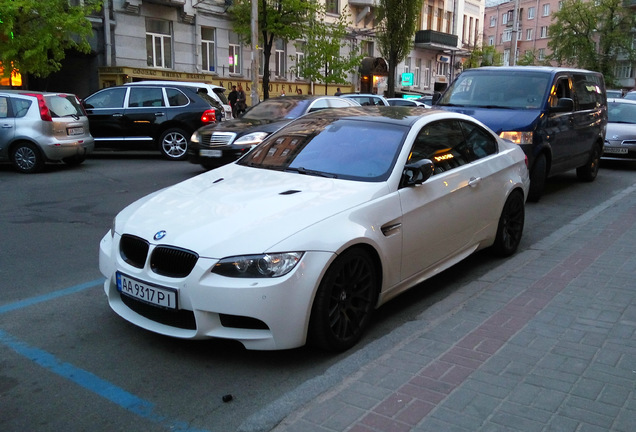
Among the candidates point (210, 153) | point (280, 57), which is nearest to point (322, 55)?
point (280, 57)

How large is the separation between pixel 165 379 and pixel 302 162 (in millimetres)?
2104

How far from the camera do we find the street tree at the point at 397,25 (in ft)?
101

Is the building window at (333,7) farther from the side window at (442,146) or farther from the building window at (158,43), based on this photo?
the side window at (442,146)

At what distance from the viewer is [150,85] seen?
14820mm

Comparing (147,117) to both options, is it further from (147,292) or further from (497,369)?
(497,369)

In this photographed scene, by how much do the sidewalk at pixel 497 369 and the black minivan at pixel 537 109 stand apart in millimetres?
3946

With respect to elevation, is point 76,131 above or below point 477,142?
below

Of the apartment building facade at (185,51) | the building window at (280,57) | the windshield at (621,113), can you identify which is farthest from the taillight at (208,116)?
the building window at (280,57)

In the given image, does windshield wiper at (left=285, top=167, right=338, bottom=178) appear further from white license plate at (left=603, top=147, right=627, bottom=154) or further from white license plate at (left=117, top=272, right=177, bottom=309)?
white license plate at (left=603, top=147, right=627, bottom=154)

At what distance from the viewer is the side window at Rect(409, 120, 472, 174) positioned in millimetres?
4949

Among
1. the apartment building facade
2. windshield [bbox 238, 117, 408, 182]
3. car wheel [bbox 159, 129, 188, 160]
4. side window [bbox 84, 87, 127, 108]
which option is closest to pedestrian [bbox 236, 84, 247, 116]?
the apartment building facade

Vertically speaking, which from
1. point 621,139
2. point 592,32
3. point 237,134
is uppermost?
point 592,32

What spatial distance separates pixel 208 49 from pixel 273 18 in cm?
453

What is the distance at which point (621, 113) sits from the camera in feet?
47.8
